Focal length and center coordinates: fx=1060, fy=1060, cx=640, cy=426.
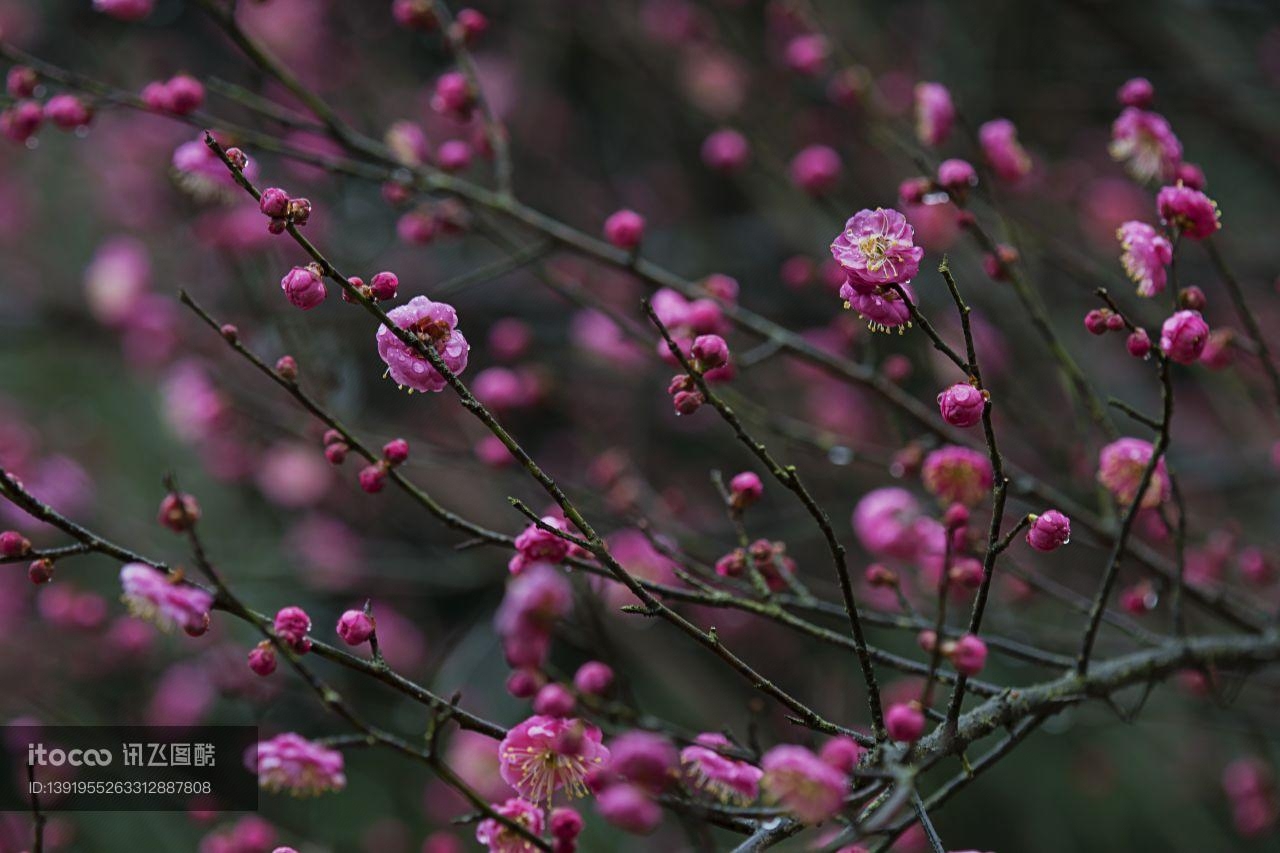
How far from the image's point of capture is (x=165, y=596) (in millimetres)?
1140

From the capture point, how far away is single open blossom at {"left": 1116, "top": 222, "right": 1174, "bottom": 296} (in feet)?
4.97

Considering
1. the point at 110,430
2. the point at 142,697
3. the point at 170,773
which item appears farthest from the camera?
the point at 110,430

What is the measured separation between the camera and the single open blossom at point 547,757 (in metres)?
1.27

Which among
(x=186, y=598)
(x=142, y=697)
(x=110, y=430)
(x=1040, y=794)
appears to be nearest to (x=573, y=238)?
(x=186, y=598)

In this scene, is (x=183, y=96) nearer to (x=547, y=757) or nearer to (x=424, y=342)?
(x=424, y=342)

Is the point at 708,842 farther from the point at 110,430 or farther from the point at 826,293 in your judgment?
the point at 110,430

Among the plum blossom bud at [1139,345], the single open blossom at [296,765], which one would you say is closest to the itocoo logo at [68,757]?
the single open blossom at [296,765]

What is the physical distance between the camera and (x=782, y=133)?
381 cm

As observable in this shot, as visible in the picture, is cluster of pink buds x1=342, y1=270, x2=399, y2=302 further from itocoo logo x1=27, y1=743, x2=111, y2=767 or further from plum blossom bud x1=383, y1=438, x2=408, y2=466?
itocoo logo x1=27, y1=743, x2=111, y2=767

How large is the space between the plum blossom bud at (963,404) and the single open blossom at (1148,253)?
44cm

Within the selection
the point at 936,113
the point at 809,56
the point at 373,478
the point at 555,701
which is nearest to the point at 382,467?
the point at 373,478

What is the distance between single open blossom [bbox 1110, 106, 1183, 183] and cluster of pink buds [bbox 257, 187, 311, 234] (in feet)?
4.47

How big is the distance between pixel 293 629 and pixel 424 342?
1.25 ft

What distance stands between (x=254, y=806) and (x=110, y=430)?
13.6ft
